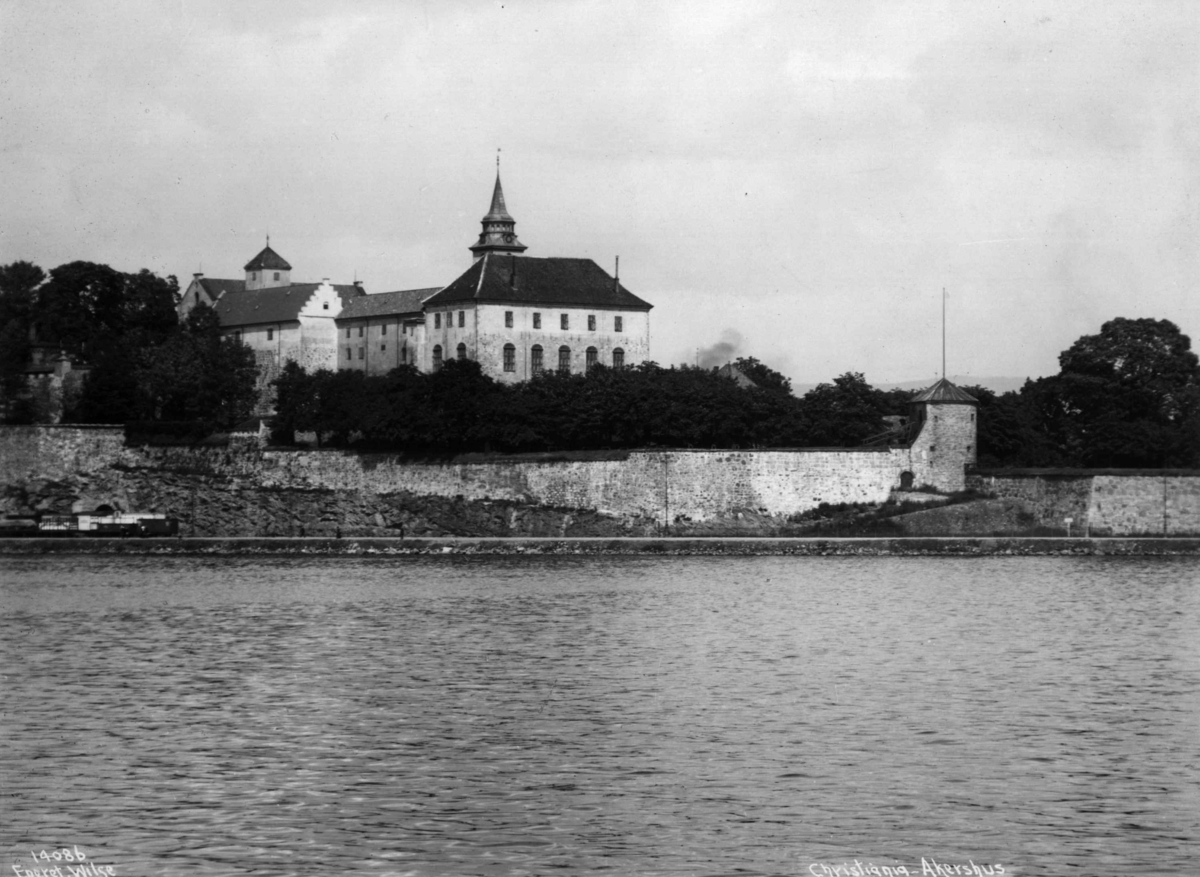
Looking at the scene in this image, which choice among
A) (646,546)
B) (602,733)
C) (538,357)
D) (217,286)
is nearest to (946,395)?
(646,546)

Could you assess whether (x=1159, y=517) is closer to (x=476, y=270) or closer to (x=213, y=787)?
(x=476, y=270)

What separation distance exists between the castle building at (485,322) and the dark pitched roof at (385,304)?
52 mm

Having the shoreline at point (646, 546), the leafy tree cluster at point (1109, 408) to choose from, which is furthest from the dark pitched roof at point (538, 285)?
the shoreline at point (646, 546)

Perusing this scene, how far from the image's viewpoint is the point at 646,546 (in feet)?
148

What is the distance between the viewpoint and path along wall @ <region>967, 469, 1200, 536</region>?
4603 centimetres

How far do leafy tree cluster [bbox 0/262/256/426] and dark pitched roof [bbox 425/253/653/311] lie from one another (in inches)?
302

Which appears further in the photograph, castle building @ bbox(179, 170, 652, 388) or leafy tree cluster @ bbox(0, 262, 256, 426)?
castle building @ bbox(179, 170, 652, 388)

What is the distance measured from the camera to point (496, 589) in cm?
3503

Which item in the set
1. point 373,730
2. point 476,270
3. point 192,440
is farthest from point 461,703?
point 476,270

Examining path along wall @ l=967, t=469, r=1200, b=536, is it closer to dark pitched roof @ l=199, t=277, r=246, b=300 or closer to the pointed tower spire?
the pointed tower spire

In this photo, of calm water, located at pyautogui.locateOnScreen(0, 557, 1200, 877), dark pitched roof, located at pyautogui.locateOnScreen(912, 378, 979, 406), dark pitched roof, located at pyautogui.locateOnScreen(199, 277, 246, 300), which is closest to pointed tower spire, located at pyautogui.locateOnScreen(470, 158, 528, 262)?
dark pitched roof, located at pyautogui.locateOnScreen(199, 277, 246, 300)

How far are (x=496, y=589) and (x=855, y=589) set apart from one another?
6.77 metres

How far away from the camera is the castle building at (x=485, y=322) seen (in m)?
61.7

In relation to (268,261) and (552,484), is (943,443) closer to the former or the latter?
(552,484)
